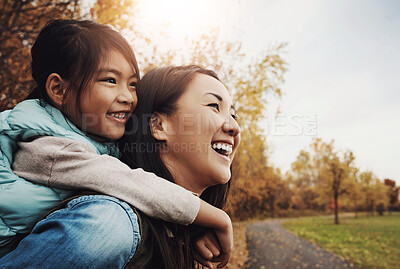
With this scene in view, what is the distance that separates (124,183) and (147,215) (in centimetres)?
17

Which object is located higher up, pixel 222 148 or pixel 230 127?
pixel 230 127

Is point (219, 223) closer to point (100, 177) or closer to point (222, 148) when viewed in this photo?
point (222, 148)

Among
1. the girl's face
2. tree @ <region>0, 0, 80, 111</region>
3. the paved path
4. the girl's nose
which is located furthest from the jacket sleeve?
the paved path

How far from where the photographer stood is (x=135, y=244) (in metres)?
1.06

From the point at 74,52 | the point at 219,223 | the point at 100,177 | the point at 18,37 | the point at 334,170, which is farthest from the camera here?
the point at 334,170

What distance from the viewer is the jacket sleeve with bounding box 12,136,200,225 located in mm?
1140

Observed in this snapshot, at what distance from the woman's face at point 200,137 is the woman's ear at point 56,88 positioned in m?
0.56

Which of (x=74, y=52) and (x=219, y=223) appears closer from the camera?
(x=219, y=223)

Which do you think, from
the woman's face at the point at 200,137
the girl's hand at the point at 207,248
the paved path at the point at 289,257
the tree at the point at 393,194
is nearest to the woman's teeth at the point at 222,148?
the woman's face at the point at 200,137

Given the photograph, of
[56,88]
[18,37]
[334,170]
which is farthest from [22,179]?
[334,170]

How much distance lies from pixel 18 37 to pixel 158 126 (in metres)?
5.21

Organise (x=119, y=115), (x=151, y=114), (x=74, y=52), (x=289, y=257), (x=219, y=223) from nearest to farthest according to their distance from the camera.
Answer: (x=219, y=223) < (x=74, y=52) < (x=119, y=115) < (x=151, y=114) < (x=289, y=257)

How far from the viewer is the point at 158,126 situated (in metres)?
1.72

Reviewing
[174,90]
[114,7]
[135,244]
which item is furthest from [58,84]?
[114,7]
